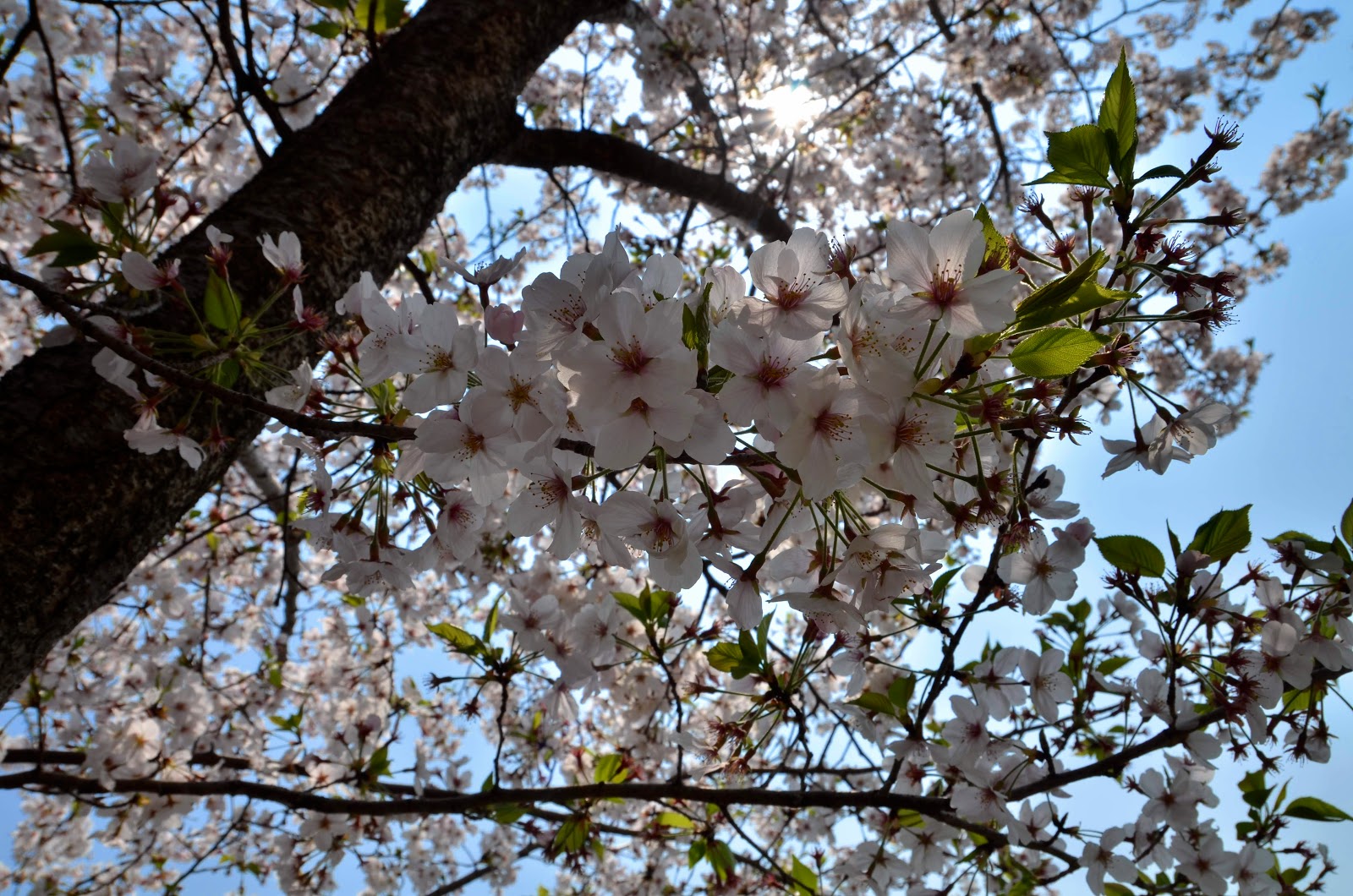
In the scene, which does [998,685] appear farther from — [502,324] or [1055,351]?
[502,324]

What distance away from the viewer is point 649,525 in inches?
38.6

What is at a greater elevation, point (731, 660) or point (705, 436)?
point (731, 660)

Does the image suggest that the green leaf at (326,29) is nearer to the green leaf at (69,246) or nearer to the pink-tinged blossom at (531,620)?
the green leaf at (69,246)

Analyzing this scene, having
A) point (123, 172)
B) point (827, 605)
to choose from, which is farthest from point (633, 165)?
point (827, 605)

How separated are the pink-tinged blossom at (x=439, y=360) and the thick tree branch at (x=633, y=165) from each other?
2125 millimetres

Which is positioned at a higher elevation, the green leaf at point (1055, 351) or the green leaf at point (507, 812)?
the green leaf at point (1055, 351)

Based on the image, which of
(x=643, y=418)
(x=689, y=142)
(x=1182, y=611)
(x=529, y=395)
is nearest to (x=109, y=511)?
(x=529, y=395)

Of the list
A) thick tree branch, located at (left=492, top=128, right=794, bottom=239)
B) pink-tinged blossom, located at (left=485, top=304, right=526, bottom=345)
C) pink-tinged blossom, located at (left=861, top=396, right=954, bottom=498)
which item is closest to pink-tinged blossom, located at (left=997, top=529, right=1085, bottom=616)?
pink-tinged blossom, located at (left=861, top=396, right=954, bottom=498)

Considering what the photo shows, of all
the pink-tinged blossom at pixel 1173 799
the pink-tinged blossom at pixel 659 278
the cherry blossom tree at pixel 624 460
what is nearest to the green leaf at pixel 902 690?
the cherry blossom tree at pixel 624 460

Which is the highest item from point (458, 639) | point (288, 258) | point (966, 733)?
point (288, 258)

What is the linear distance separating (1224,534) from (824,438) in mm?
1158

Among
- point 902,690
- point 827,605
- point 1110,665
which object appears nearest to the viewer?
point 827,605

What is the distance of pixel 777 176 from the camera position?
18.2 feet

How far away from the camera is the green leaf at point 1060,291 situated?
2.54 ft
